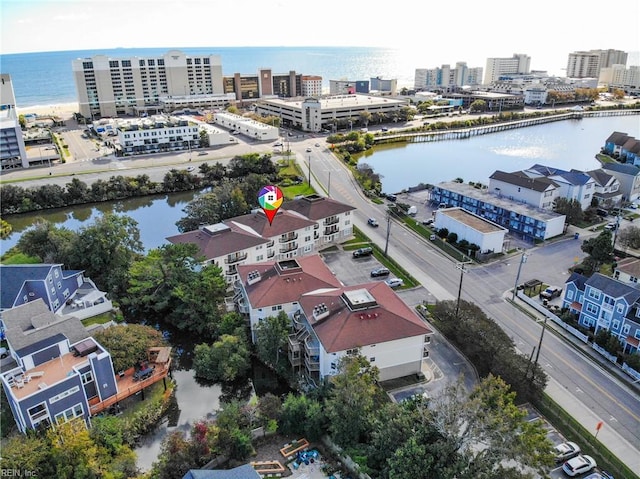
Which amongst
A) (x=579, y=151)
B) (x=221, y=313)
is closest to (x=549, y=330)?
(x=221, y=313)

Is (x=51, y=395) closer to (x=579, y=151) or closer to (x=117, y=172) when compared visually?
(x=117, y=172)

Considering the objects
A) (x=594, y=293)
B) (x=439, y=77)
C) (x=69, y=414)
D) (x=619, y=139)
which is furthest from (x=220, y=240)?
(x=439, y=77)

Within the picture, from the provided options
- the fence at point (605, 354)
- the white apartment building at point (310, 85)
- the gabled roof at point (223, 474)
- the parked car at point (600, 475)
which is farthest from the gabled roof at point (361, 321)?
the white apartment building at point (310, 85)

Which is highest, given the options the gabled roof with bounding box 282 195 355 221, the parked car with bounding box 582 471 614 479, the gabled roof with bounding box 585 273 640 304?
the gabled roof with bounding box 282 195 355 221

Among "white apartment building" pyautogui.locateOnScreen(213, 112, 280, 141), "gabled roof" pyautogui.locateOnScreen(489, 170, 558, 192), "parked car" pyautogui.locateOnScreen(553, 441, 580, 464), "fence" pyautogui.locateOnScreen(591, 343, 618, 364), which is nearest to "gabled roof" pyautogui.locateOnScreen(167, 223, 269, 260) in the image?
"fence" pyautogui.locateOnScreen(591, 343, 618, 364)

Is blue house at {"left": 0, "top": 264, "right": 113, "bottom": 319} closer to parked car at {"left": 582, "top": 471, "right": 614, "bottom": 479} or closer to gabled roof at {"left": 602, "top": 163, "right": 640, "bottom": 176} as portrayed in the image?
parked car at {"left": 582, "top": 471, "right": 614, "bottom": 479}

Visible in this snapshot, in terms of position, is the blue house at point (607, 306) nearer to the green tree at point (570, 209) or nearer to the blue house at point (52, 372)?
the green tree at point (570, 209)
